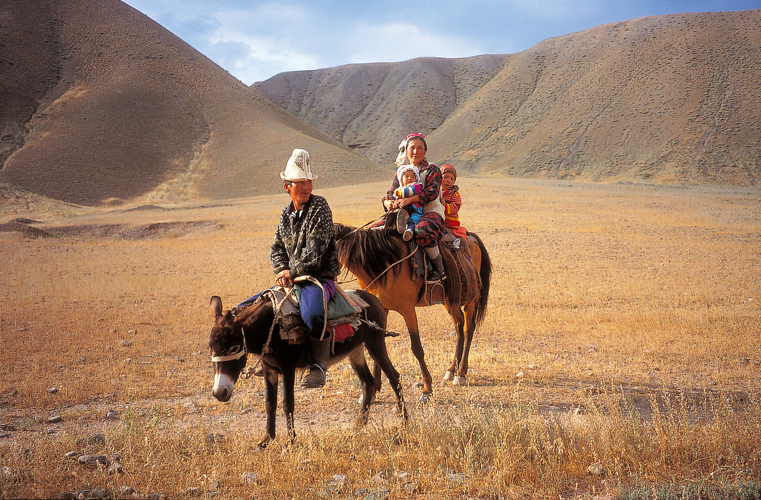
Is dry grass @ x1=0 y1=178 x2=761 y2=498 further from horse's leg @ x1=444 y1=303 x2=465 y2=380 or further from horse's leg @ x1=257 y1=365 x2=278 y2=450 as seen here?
horse's leg @ x1=444 y1=303 x2=465 y2=380

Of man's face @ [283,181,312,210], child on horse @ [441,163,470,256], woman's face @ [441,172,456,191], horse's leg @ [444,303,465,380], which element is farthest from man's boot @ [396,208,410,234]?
man's face @ [283,181,312,210]

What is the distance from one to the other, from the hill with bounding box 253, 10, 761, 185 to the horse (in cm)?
6861

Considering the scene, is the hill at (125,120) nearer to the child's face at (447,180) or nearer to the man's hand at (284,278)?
the child's face at (447,180)

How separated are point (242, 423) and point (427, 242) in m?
3.12

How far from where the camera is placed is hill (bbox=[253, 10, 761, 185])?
69.4 m

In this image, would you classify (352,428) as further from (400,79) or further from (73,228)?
(400,79)

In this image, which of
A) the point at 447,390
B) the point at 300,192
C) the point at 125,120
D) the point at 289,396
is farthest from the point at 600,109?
the point at 289,396

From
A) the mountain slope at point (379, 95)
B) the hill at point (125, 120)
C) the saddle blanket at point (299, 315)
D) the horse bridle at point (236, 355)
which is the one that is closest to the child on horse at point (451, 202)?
the saddle blanket at point (299, 315)

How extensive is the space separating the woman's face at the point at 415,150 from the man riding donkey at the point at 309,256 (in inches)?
84.2

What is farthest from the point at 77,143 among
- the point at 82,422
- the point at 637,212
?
the point at 82,422

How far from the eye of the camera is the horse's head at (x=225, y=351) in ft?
12.5

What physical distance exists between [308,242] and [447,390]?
10.7 ft

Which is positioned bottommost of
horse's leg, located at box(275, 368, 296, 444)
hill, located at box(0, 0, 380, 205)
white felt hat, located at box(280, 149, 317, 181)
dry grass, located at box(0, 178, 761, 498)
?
dry grass, located at box(0, 178, 761, 498)

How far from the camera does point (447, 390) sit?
636cm
